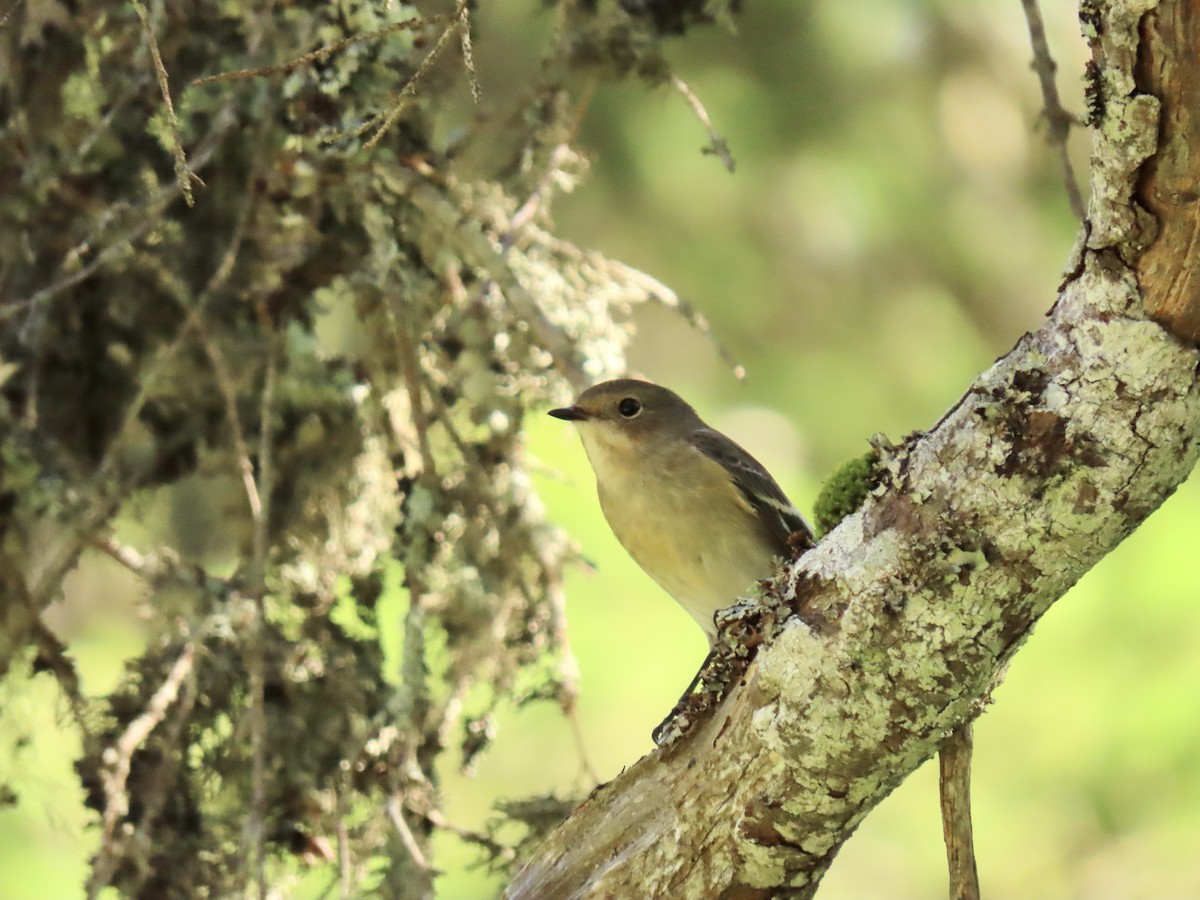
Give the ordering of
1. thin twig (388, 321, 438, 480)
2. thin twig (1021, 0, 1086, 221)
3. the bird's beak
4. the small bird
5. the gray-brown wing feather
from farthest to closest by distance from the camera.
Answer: the gray-brown wing feather → the small bird → the bird's beak → thin twig (388, 321, 438, 480) → thin twig (1021, 0, 1086, 221)

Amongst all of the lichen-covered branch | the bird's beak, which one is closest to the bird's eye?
the bird's beak

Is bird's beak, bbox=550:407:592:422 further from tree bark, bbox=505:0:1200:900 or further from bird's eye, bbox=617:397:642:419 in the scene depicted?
tree bark, bbox=505:0:1200:900

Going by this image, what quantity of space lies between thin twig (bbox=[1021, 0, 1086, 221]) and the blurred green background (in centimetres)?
224

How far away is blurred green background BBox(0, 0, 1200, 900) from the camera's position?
16.1ft

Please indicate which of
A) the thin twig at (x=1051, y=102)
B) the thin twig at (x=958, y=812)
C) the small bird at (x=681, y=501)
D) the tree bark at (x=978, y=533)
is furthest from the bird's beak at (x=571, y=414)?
the thin twig at (x=958, y=812)

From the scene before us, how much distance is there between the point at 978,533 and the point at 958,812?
66 centimetres

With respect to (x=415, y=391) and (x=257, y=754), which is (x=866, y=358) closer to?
(x=415, y=391)

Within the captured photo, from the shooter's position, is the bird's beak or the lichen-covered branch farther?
the bird's beak

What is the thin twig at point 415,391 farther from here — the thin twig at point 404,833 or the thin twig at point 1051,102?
the thin twig at point 1051,102

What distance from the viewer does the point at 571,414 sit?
13.1 feet

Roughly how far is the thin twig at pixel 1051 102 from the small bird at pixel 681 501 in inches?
56.1

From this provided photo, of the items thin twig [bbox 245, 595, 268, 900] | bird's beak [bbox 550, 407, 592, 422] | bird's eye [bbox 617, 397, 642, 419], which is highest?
bird's eye [bbox 617, 397, 642, 419]

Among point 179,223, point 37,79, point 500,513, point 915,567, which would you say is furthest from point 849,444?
point 915,567

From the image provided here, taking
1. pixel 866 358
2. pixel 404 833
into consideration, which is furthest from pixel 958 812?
pixel 866 358
